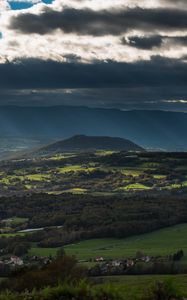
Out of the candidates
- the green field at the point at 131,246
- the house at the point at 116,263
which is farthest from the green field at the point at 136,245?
the house at the point at 116,263

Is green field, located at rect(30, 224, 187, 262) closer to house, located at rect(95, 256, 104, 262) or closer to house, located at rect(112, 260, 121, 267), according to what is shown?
house, located at rect(95, 256, 104, 262)

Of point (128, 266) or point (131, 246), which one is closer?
point (128, 266)

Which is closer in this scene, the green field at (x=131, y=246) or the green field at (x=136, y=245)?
the green field at (x=131, y=246)

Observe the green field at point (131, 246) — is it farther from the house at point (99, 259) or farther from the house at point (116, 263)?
the house at point (116, 263)

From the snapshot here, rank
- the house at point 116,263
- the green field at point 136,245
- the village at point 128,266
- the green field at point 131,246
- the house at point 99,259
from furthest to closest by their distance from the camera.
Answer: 1. the green field at point 136,245
2. the green field at point 131,246
3. the house at point 99,259
4. the house at point 116,263
5. the village at point 128,266

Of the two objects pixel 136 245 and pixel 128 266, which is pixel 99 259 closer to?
pixel 128 266

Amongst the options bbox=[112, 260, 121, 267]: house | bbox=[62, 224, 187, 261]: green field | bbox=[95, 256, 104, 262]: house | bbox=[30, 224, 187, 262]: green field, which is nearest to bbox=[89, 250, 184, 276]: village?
bbox=[112, 260, 121, 267]: house

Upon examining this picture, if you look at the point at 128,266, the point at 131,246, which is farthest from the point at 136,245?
the point at 128,266

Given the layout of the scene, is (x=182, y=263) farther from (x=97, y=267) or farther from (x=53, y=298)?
(x=53, y=298)

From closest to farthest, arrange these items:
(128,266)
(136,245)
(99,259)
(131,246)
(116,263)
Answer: (128,266), (116,263), (99,259), (131,246), (136,245)
